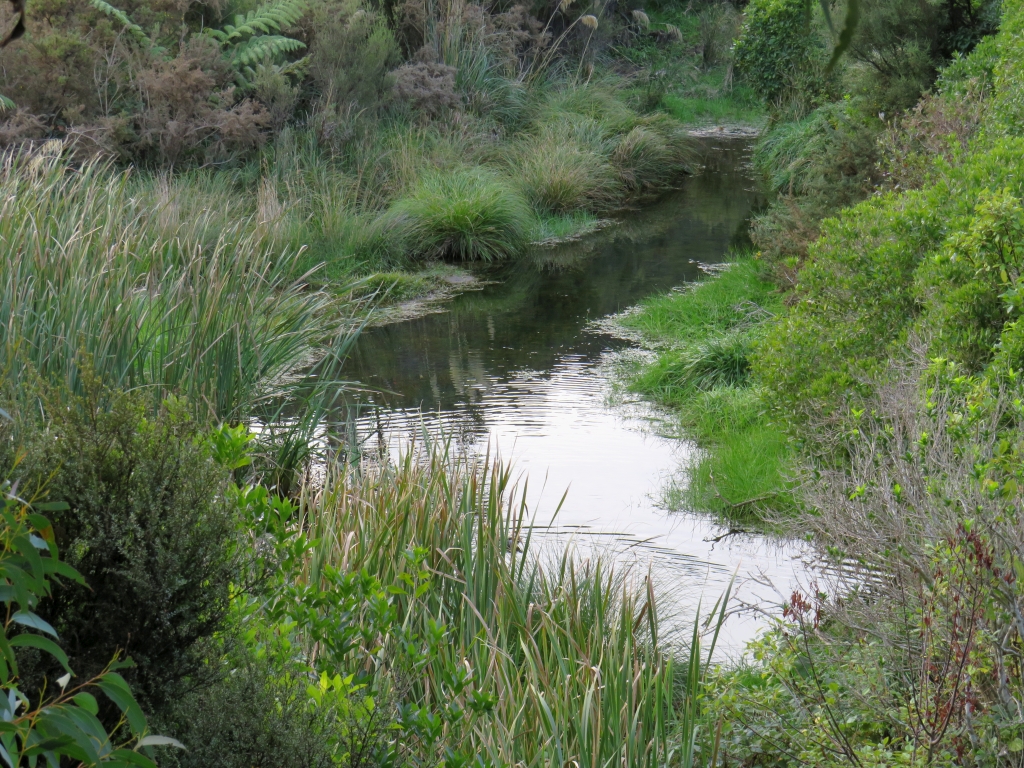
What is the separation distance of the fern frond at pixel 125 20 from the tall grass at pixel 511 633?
772cm

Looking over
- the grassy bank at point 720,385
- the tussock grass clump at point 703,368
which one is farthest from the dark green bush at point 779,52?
the tussock grass clump at point 703,368

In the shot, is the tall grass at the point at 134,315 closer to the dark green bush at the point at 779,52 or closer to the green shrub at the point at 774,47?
the dark green bush at the point at 779,52

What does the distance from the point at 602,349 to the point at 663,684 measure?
5.69 meters

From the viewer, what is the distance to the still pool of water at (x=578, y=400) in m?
5.16

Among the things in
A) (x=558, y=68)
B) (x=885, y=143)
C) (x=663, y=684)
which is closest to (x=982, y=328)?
(x=663, y=684)

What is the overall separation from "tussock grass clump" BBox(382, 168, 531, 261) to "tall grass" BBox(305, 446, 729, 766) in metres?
6.62

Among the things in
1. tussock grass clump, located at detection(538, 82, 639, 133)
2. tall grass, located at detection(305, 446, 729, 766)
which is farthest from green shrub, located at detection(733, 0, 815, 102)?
tall grass, located at detection(305, 446, 729, 766)

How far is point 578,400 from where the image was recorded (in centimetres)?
743

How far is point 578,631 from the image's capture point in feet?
10.8

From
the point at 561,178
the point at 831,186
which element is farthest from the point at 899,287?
the point at 561,178

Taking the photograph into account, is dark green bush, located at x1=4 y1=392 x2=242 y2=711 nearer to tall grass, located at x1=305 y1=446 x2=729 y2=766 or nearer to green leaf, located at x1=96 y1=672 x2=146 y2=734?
tall grass, located at x1=305 y1=446 x2=729 y2=766

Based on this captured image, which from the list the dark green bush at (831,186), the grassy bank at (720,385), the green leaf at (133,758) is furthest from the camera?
the dark green bush at (831,186)

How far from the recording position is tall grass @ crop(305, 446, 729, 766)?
280cm

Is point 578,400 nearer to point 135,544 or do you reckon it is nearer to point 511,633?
point 511,633
